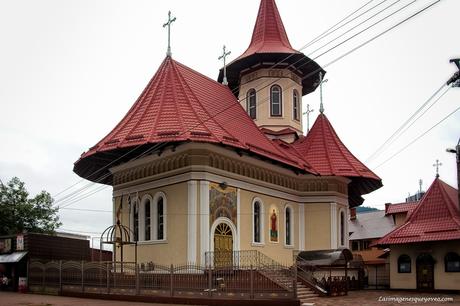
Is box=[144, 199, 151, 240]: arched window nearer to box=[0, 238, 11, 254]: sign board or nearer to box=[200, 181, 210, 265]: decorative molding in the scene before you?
box=[200, 181, 210, 265]: decorative molding

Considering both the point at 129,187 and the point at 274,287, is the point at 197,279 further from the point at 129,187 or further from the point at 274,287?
the point at 129,187

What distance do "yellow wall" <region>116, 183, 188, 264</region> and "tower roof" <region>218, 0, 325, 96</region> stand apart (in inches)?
444

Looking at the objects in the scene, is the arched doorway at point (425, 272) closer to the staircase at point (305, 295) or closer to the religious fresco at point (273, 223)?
the religious fresco at point (273, 223)

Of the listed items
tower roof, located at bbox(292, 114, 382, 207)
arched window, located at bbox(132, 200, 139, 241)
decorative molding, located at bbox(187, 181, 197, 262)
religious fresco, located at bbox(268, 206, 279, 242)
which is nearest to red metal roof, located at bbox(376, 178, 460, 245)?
tower roof, located at bbox(292, 114, 382, 207)

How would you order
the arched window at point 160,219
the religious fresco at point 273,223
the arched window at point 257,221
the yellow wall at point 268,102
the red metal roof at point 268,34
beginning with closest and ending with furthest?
the arched window at point 160,219, the arched window at point 257,221, the religious fresco at point 273,223, the yellow wall at point 268,102, the red metal roof at point 268,34

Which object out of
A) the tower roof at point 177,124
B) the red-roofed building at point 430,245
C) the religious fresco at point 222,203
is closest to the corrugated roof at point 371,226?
the red-roofed building at point 430,245

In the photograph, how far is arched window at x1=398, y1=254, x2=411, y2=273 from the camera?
28.1 m

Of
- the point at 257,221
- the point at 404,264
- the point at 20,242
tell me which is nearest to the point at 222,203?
the point at 257,221

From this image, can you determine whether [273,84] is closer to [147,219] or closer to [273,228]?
[273,228]

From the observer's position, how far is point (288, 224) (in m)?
27.1

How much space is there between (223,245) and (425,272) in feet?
35.9

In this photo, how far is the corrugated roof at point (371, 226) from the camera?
154 ft

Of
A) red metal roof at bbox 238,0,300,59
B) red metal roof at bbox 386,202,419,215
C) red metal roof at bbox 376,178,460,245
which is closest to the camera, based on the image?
red metal roof at bbox 376,178,460,245

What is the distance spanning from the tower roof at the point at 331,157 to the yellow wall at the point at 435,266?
12.6 ft
